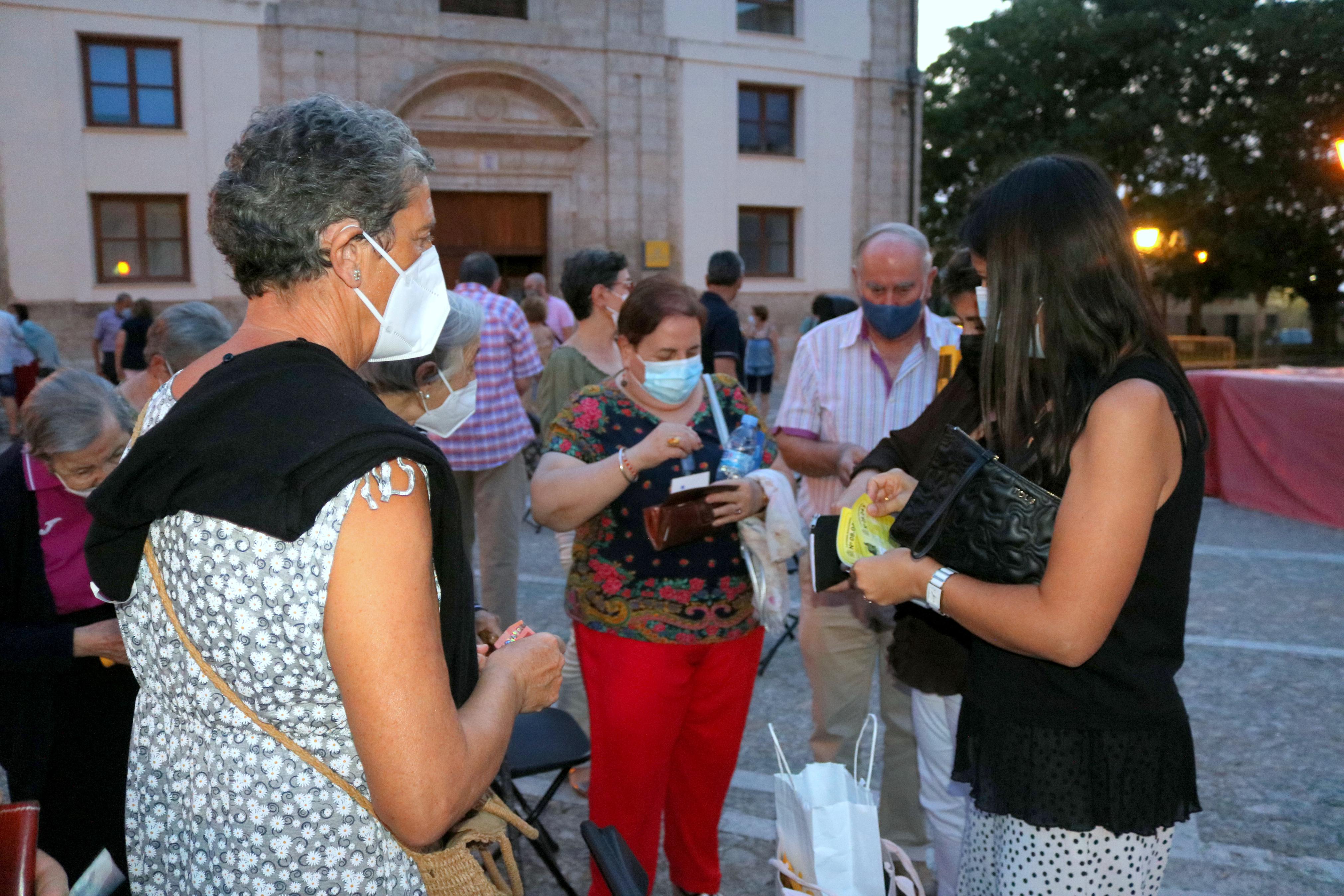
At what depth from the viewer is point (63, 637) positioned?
253cm

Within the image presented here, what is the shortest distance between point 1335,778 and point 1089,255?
338 centimetres

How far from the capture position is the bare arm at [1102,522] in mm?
1734

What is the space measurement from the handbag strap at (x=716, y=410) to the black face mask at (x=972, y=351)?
0.87 m

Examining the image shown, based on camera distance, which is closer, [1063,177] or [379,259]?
[379,259]

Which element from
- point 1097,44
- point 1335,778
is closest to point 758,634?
point 1335,778

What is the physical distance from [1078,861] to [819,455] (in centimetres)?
196

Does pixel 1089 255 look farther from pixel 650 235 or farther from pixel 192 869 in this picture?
pixel 650 235

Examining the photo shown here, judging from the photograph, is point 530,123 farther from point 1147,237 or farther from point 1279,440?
point 1279,440

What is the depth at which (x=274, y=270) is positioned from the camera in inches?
56.7

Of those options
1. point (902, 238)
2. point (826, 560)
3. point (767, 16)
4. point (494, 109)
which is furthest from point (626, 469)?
point (767, 16)

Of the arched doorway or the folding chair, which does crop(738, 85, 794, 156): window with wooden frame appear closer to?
the arched doorway

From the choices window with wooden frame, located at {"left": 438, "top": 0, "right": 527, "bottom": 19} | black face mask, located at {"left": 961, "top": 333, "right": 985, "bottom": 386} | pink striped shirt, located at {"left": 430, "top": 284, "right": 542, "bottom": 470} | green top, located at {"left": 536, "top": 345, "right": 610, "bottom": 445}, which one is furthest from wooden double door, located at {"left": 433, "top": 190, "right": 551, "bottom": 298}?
black face mask, located at {"left": 961, "top": 333, "right": 985, "bottom": 386}

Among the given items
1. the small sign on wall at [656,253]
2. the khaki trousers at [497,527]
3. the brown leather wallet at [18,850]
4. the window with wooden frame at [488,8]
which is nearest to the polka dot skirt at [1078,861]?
the brown leather wallet at [18,850]

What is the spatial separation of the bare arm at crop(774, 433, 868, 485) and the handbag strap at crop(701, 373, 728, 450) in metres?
0.55
